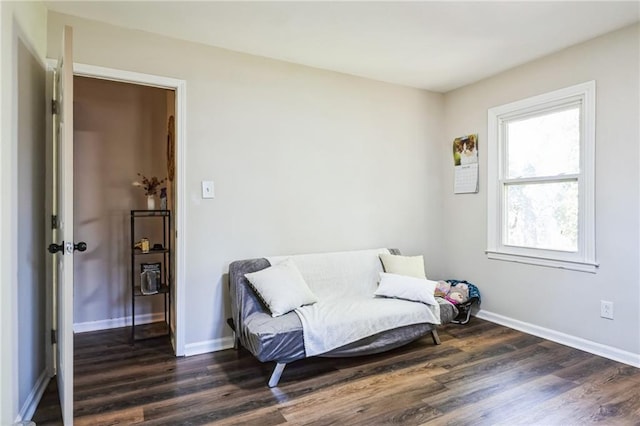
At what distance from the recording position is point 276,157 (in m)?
3.08

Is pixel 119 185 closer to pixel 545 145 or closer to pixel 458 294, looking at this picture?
pixel 458 294

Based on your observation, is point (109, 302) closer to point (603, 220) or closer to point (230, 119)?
point (230, 119)

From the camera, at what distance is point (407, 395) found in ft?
7.09

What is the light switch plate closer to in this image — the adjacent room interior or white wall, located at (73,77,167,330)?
the adjacent room interior

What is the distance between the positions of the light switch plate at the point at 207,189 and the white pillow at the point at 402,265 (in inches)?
61.2

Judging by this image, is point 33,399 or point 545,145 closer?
point 33,399

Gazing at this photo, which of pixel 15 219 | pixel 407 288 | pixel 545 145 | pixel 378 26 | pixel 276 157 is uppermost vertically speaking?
pixel 378 26

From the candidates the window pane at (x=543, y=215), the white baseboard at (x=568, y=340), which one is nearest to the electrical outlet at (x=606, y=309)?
the white baseboard at (x=568, y=340)

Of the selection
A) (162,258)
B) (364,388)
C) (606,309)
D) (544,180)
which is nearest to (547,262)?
(606,309)

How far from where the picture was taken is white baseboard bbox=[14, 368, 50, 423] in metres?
1.87

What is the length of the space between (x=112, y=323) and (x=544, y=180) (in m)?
3.94

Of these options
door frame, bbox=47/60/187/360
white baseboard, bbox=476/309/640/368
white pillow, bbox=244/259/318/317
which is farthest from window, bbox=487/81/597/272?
door frame, bbox=47/60/187/360

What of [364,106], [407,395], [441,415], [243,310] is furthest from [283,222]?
[441,415]

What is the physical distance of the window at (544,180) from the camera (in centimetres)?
283
